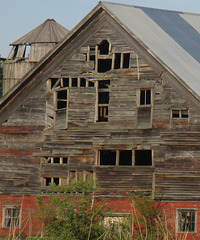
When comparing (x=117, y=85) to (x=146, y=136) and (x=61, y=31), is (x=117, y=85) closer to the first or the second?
(x=146, y=136)

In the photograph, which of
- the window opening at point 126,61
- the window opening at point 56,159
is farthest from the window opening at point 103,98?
the window opening at point 56,159

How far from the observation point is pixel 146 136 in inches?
1030

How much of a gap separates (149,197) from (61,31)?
21327 millimetres

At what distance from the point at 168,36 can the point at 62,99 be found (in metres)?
5.68

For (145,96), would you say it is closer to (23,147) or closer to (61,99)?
(61,99)

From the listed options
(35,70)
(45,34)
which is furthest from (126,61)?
(45,34)

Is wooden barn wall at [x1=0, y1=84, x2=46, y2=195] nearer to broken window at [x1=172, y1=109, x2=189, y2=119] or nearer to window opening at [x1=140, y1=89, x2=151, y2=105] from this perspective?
window opening at [x1=140, y1=89, x2=151, y2=105]

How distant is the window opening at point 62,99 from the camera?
1084 inches

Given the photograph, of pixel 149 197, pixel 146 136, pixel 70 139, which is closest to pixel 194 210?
pixel 149 197

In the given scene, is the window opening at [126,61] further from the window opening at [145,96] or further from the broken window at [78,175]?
the broken window at [78,175]

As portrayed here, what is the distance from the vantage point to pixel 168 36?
2939 cm

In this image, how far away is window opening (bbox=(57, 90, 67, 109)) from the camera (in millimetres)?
27525

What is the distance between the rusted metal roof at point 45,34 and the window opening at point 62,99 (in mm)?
15929

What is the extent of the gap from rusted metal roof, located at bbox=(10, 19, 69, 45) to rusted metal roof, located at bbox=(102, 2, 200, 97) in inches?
497
